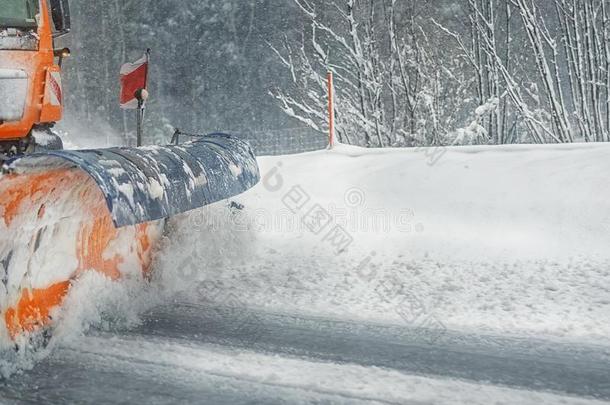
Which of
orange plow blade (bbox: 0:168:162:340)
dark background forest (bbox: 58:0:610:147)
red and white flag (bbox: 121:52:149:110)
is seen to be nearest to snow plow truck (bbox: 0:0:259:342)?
orange plow blade (bbox: 0:168:162:340)

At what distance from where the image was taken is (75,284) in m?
3.47

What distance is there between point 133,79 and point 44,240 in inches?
78.1

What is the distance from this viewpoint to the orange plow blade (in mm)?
2988

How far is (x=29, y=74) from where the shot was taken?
4.55 metres

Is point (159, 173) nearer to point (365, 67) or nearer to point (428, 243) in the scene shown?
point (428, 243)

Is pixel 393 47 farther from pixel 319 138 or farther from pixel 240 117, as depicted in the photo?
pixel 240 117

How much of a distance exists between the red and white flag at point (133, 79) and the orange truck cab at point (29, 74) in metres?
0.52

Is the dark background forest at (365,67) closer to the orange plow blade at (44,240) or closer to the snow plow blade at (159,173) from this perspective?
the snow plow blade at (159,173)

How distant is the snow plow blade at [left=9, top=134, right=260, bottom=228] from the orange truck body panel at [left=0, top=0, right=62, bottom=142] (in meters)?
1.30

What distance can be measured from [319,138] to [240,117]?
12761 mm

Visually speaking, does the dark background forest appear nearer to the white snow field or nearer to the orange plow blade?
the white snow field

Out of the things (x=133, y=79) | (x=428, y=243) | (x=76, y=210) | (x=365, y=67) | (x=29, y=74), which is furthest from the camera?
(x=365, y=67)

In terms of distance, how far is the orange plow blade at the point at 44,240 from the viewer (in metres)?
2.99

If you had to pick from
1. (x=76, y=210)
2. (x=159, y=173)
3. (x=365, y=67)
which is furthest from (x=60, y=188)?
(x=365, y=67)
